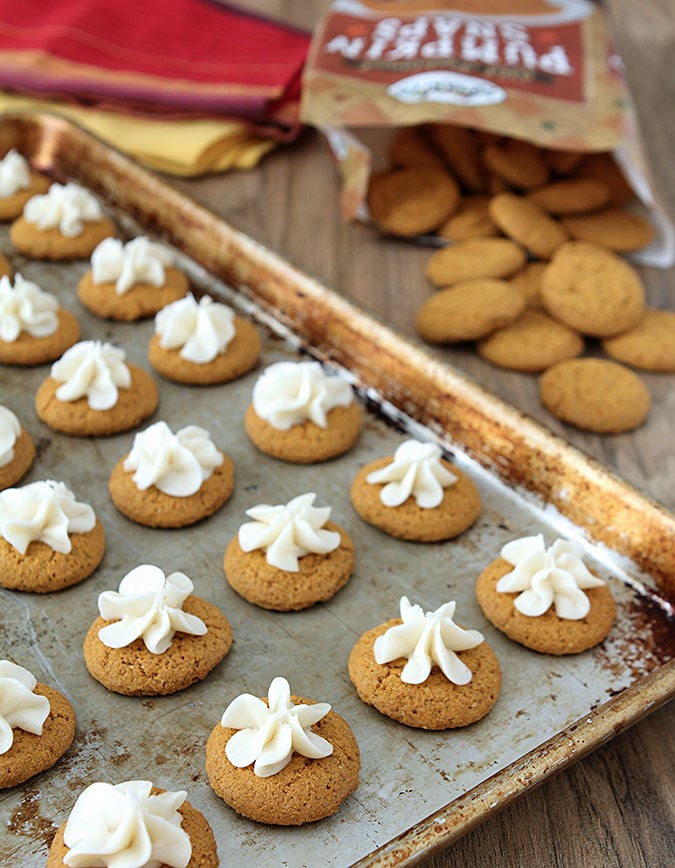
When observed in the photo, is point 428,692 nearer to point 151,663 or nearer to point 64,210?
point 151,663

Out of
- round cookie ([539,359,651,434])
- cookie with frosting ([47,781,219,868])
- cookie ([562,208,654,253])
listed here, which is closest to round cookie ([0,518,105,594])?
cookie with frosting ([47,781,219,868])

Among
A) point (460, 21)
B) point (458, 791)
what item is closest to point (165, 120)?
point (460, 21)

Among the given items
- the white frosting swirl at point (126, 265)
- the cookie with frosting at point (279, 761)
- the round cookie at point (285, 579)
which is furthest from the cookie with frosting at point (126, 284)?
the cookie with frosting at point (279, 761)

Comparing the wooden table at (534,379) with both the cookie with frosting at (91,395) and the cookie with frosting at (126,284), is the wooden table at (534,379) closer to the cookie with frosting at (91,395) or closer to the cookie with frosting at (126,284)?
the cookie with frosting at (126,284)

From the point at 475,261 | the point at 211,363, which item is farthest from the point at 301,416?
the point at 475,261

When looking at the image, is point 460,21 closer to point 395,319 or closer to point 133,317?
point 395,319

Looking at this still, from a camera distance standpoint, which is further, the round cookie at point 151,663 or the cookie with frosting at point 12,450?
the cookie with frosting at point 12,450
